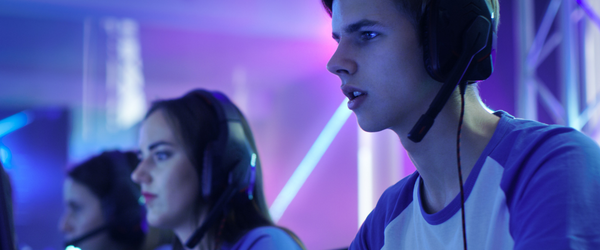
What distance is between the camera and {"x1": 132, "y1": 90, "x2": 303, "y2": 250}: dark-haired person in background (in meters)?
1.14

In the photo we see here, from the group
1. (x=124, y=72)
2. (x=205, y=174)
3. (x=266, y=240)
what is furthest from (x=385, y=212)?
(x=124, y=72)

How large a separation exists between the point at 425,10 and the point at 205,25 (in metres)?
2.01

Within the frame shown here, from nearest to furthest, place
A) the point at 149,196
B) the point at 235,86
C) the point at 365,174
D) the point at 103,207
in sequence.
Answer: the point at 149,196 → the point at 103,207 → the point at 235,86 → the point at 365,174

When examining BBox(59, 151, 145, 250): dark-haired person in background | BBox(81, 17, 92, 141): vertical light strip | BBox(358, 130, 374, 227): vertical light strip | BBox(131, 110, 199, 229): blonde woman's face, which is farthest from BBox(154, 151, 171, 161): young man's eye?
BBox(358, 130, 374, 227): vertical light strip

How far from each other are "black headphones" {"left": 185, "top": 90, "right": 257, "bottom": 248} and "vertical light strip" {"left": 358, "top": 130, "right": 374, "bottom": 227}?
1.71 metres

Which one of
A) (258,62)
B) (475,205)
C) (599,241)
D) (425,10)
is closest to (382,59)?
(425,10)

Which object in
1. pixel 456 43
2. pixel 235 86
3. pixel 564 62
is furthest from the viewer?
pixel 235 86

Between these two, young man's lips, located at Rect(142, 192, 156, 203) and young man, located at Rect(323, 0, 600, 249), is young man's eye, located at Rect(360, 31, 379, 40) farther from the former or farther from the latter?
young man's lips, located at Rect(142, 192, 156, 203)

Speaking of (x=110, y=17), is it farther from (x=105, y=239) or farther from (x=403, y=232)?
(x=403, y=232)

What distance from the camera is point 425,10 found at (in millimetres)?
678

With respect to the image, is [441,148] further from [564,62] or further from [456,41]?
[564,62]

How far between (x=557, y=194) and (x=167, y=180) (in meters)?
1.04

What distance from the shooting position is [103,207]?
5.59 feet

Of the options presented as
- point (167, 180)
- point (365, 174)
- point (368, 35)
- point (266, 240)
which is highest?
point (368, 35)
